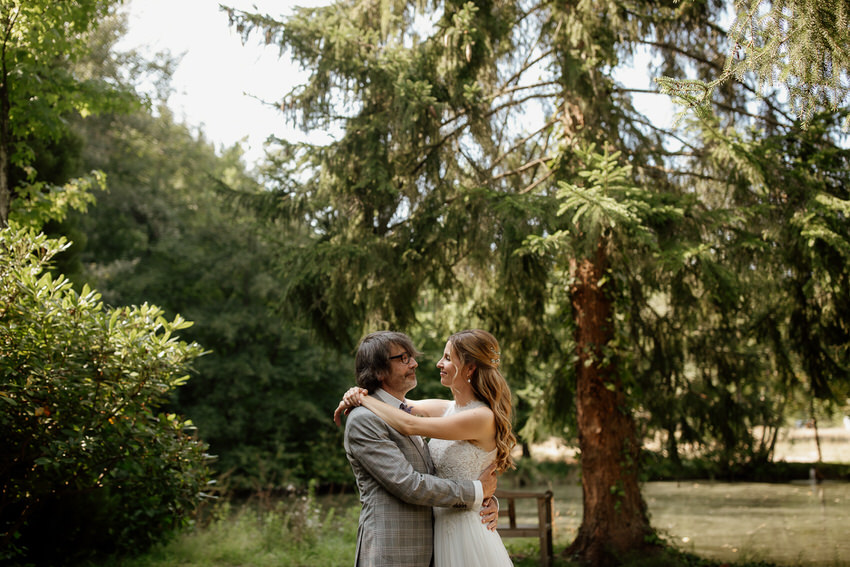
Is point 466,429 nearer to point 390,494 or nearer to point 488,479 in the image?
point 488,479

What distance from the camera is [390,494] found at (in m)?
3.12

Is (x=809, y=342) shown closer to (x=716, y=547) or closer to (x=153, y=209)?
(x=716, y=547)

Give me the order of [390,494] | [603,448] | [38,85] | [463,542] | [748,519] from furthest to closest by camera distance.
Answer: [748,519], [603,448], [38,85], [463,542], [390,494]

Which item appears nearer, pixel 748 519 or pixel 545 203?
pixel 545 203

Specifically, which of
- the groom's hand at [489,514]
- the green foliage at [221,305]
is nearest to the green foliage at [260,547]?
the groom's hand at [489,514]

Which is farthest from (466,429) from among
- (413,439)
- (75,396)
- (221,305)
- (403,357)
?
(221,305)

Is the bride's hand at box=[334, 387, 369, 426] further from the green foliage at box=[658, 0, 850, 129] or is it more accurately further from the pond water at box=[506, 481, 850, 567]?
the pond water at box=[506, 481, 850, 567]

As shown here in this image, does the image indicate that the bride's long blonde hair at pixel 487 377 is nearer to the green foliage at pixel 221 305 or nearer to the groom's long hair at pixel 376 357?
the groom's long hair at pixel 376 357

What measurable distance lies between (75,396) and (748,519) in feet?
44.8

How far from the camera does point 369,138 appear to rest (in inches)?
348

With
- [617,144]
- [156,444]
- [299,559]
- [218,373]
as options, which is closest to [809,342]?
[617,144]

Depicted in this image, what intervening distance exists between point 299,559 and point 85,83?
20.1ft

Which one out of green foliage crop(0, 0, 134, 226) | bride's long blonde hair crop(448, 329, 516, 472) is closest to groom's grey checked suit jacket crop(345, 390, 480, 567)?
bride's long blonde hair crop(448, 329, 516, 472)

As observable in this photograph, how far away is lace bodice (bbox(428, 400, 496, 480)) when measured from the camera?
11.1 feet
